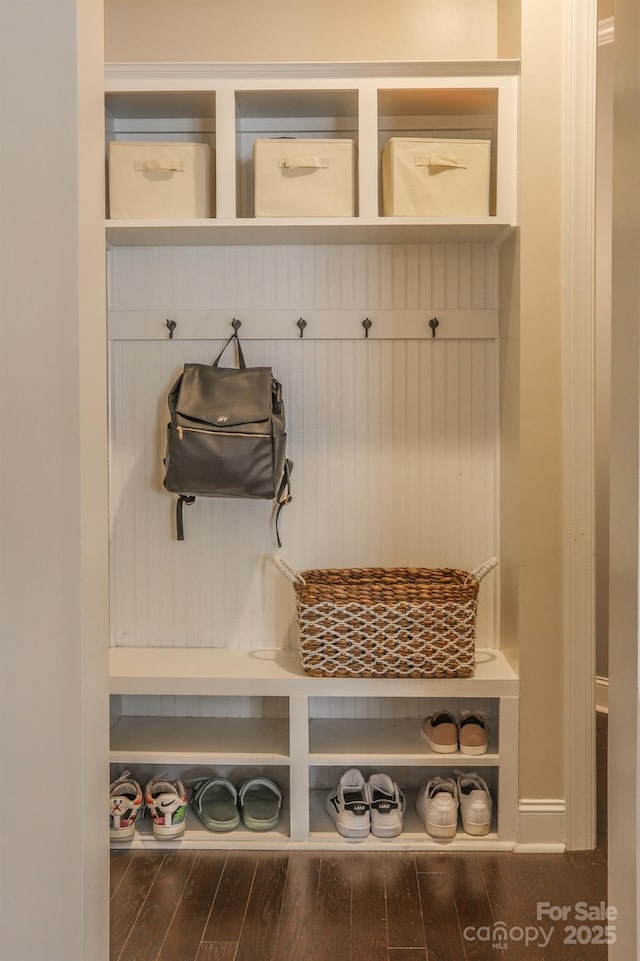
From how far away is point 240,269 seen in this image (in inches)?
106

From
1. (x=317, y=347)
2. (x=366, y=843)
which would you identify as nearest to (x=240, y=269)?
(x=317, y=347)

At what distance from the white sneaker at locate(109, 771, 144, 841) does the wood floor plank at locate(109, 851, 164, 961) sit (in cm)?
7

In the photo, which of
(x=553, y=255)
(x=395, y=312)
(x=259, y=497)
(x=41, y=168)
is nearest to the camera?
(x=41, y=168)

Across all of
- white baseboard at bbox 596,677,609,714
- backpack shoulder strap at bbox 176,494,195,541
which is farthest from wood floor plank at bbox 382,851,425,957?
white baseboard at bbox 596,677,609,714

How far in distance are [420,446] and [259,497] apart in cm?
56

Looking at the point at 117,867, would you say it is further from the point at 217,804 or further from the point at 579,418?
the point at 579,418

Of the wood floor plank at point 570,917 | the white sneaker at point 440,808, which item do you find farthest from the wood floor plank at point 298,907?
the wood floor plank at point 570,917

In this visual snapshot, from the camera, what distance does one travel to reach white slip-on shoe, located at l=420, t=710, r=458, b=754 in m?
2.46

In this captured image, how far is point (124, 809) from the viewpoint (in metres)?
2.41

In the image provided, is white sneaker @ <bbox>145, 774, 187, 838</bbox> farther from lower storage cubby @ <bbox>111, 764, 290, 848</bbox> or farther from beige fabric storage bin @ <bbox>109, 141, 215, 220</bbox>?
beige fabric storage bin @ <bbox>109, 141, 215, 220</bbox>

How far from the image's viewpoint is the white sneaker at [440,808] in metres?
2.40

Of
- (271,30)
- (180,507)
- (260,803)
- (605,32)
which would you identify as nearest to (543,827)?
(260,803)

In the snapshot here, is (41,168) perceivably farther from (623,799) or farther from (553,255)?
(553,255)

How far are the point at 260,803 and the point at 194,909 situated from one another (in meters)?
0.43
